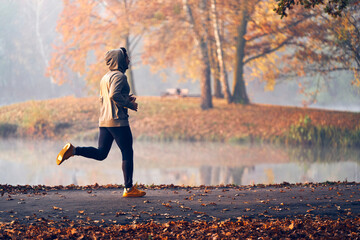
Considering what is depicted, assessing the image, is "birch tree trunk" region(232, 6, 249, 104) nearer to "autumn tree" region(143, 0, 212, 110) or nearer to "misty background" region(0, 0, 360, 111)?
"autumn tree" region(143, 0, 212, 110)

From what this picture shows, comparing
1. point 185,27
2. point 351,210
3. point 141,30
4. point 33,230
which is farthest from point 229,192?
point 141,30

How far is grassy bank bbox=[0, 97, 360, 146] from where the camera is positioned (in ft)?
72.3

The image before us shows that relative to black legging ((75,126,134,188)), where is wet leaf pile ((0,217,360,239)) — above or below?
below

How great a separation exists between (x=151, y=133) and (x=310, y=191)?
1418cm

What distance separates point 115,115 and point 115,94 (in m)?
0.36

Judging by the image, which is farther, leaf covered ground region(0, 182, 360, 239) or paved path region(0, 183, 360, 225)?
paved path region(0, 183, 360, 225)

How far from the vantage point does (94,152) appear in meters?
8.45

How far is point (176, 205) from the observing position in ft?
26.6

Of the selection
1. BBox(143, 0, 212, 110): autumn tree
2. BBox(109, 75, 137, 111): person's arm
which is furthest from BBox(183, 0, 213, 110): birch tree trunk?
BBox(109, 75, 137, 111): person's arm

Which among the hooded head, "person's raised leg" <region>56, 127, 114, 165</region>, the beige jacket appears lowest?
"person's raised leg" <region>56, 127, 114, 165</region>

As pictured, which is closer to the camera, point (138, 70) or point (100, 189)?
point (100, 189)

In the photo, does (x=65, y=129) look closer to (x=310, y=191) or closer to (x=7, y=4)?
(x=310, y=191)

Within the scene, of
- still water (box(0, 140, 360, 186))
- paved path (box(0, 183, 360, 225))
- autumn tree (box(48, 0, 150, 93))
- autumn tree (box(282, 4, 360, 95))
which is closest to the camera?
paved path (box(0, 183, 360, 225))

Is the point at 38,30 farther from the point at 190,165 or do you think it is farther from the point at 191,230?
the point at 191,230
